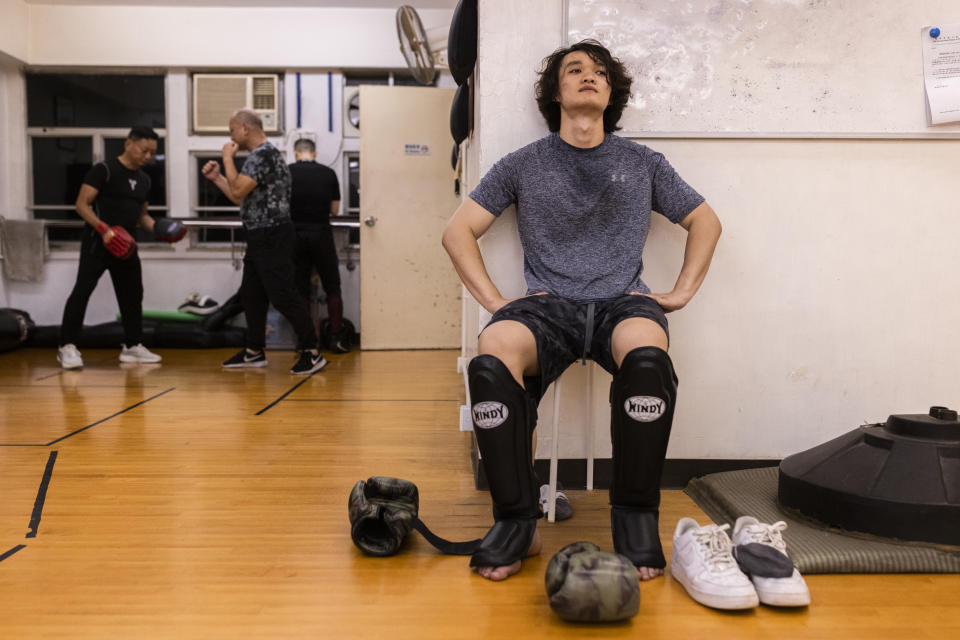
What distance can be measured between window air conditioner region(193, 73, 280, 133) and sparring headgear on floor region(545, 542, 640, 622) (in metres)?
5.30

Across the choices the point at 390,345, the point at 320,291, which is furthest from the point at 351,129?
the point at 390,345

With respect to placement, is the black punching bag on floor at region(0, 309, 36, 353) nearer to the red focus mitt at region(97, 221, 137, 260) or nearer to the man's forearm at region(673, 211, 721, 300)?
the red focus mitt at region(97, 221, 137, 260)

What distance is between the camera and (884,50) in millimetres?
2020

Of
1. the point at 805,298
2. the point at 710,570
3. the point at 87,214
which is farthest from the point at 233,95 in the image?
the point at 710,570

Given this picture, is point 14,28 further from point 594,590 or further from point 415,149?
point 594,590

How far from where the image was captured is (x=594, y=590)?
4.05 feet

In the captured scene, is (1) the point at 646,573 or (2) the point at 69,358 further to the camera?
(2) the point at 69,358

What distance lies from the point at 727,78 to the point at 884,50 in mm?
439

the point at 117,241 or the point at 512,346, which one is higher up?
the point at 117,241

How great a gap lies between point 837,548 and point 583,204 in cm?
94

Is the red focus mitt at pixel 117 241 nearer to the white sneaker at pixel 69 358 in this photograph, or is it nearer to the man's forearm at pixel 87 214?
the man's forearm at pixel 87 214

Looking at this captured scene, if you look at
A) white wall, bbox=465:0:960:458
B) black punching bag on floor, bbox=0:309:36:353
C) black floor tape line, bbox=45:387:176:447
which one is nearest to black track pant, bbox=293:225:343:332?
black floor tape line, bbox=45:387:176:447

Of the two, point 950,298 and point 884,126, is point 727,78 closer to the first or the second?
point 884,126

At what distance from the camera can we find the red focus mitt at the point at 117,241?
13.7 feet
